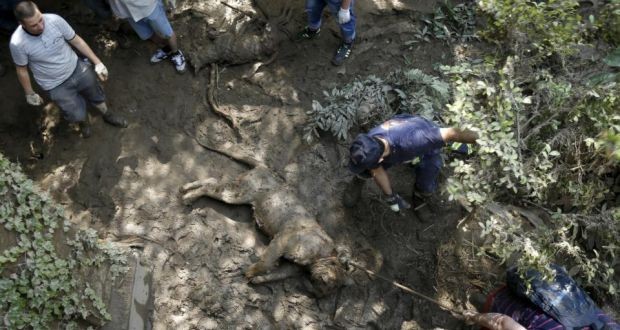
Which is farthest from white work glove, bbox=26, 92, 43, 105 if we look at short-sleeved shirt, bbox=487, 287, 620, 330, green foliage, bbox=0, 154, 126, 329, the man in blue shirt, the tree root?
short-sleeved shirt, bbox=487, 287, 620, 330

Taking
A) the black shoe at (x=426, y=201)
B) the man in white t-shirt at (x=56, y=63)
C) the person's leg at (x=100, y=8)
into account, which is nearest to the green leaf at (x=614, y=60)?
the black shoe at (x=426, y=201)

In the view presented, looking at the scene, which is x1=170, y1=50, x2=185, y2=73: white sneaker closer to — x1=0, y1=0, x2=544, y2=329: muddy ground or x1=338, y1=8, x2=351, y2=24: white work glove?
x1=0, y1=0, x2=544, y2=329: muddy ground

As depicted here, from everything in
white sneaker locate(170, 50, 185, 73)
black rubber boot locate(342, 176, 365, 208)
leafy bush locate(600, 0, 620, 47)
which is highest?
leafy bush locate(600, 0, 620, 47)

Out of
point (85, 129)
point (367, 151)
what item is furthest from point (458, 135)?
point (85, 129)

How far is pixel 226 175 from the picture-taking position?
5.26m

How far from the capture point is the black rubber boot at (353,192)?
16.1 feet

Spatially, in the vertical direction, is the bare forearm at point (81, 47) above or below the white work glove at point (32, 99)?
above

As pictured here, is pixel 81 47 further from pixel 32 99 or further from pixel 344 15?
pixel 344 15

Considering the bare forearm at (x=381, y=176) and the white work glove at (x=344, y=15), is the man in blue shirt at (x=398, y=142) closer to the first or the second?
the bare forearm at (x=381, y=176)

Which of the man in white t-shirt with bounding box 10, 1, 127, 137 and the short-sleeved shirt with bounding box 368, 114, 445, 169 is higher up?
the man in white t-shirt with bounding box 10, 1, 127, 137

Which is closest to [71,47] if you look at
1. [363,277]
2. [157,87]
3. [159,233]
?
[157,87]

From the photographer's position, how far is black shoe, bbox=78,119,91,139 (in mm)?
5254

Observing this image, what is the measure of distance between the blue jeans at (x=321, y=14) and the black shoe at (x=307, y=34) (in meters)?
0.08

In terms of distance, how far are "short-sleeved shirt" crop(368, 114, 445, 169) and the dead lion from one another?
111cm
